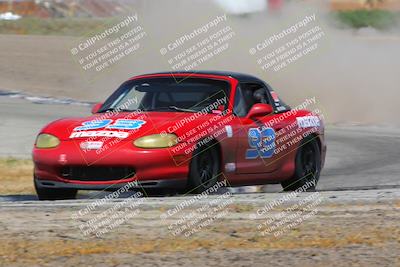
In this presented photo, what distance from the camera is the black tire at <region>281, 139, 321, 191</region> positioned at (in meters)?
10.4

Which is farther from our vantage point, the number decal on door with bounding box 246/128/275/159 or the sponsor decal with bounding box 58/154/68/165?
the number decal on door with bounding box 246/128/275/159

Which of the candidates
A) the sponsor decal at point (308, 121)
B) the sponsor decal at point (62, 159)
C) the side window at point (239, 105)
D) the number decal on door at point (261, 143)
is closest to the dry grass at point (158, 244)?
the sponsor decal at point (62, 159)

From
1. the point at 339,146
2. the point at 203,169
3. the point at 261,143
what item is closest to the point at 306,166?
the point at 261,143

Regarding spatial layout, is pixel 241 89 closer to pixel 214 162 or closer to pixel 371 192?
pixel 214 162

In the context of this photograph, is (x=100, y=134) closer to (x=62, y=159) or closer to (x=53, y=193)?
(x=62, y=159)

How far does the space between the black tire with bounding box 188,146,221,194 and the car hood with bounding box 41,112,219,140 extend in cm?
23

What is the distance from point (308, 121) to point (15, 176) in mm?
3456

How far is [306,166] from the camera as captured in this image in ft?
34.8

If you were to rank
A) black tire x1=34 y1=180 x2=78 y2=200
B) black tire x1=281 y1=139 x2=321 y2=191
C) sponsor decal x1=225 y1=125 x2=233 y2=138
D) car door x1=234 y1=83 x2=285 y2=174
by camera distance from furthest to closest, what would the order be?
black tire x1=281 y1=139 x2=321 y2=191 < car door x1=234 y1=83 x2=285 y2=174 < sponsor decal x1=225 y1=125 x2=233 y2=138 < black tire x1=34 y1=180 x2=78 y2=200

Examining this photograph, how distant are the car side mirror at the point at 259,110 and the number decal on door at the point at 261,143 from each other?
0.14 m

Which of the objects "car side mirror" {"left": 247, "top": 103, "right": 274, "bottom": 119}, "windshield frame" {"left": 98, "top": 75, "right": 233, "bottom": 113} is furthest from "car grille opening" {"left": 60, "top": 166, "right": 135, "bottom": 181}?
"car side mirror" {"left": 247, "top": 103, "right": 274, "bottom": 119}

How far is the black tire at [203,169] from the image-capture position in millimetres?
8758

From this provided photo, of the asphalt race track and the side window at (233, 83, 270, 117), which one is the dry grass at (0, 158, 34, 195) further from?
the side window at (233, 83, 270, 117)

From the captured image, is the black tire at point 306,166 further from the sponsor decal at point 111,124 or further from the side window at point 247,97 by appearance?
the sponsor decal at point 111,124
